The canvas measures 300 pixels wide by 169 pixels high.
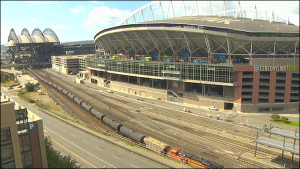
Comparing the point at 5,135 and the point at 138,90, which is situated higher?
the point at 5,135

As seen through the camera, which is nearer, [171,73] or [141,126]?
[141,126]

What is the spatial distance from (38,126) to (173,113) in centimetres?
4335

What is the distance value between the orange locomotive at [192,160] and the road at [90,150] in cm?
400

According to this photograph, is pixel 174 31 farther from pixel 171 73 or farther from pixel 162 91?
pixel 162 91

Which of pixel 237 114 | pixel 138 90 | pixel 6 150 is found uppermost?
pixel 6 150

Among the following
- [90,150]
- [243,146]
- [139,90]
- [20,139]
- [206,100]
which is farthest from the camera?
[139,90]

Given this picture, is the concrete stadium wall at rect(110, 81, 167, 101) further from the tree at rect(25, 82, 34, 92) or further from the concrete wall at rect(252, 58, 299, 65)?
the tree at rect(25, 82, 34, 92)

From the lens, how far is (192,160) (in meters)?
37.8

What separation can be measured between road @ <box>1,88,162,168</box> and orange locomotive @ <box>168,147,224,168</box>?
4.00 metres

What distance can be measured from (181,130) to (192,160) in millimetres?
15757

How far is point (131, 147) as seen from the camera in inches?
1697

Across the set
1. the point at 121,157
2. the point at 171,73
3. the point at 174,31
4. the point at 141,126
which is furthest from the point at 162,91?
Answer: the point at 121,157

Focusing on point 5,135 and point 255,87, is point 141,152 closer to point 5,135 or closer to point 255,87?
point 5,135

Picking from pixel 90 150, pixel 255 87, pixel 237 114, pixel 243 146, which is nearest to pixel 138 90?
pixel 237 114
